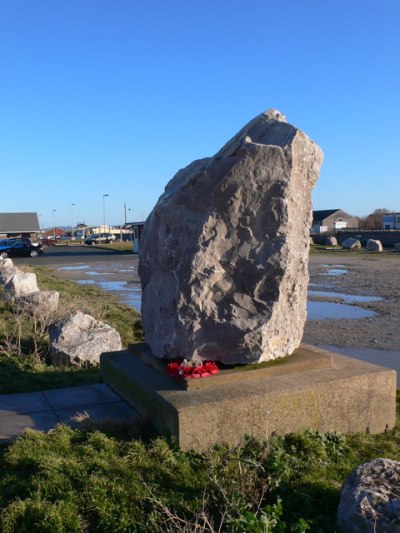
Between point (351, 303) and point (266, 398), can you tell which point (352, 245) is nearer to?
point (351, 303)

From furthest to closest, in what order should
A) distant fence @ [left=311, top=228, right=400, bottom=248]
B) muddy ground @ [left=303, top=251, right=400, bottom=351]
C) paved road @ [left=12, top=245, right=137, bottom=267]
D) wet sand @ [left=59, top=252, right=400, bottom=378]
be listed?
distant fence @ [left=311, top=228, right=400, bottom=248]
paved road @ [left=12, top=245, right=137, bottom=267]
muddy ground @ [left=303, top=251, right=400, bottom=351]
wet sand @ [left=59, top=252, right=400, bottom=378]

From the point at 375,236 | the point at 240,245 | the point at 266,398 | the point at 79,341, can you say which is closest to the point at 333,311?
the point at 79,341

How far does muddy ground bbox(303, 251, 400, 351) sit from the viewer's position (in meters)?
9.62

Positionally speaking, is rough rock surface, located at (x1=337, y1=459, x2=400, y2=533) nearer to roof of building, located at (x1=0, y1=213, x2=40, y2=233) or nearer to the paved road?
the paved road

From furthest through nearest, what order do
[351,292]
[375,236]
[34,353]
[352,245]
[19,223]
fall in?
1. [19,223]
2. [375,236]
3. [352,245]
4. [351,292]
5. [34,353]

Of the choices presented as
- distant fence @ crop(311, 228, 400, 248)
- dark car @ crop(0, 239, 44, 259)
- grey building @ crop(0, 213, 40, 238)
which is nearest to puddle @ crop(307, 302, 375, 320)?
dark car @ crop(0, 239, 44, 259)

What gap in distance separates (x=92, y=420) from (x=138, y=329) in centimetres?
517

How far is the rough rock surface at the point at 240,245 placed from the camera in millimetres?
4727

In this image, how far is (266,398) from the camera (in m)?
4.54

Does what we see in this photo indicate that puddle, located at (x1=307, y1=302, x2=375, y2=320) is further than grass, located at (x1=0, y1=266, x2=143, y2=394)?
Yes

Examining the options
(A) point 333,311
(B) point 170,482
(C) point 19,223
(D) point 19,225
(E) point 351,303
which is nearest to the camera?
(B) point 170,482

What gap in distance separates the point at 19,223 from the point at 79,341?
214 ft

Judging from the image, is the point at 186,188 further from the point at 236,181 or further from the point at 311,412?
the point at 311,412

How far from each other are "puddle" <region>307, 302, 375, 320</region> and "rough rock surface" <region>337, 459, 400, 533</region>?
8732mm
